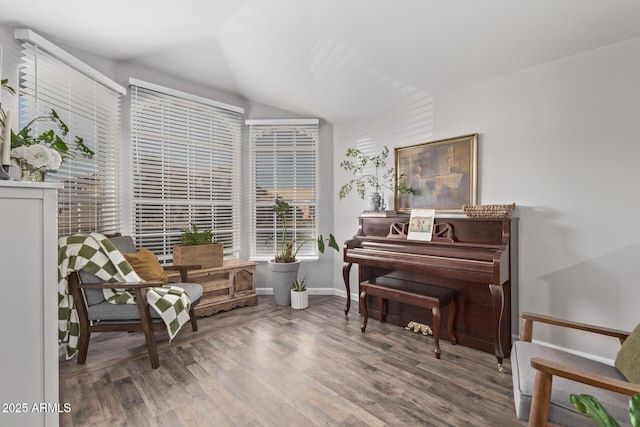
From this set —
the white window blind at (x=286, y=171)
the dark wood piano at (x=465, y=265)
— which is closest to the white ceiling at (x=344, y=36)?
the white window blind at (x=286, y=171)

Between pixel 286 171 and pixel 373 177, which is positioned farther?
pixel 286 171

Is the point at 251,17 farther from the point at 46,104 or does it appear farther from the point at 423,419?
the point at 423,419

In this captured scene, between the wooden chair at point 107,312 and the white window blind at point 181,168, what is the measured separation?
121 cm

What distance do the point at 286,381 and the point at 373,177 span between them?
8.24 ft

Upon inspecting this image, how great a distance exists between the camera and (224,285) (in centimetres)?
354

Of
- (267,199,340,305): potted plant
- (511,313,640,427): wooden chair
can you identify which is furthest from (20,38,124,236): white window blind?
(511,313,640,427): wooden chair

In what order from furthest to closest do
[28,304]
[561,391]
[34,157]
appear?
[34,157] → [561,391] → [28,304]

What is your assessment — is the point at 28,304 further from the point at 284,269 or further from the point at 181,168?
the point at 181,168

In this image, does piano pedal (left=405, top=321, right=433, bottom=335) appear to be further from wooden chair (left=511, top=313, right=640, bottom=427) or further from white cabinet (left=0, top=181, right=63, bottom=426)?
white cabinet (left=0, top=181, right=63, bottom=426)

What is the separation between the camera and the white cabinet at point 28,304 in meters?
1.11

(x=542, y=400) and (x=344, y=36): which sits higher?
(x=344, y=36)

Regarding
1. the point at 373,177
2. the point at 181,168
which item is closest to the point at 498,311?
the point at 373,177

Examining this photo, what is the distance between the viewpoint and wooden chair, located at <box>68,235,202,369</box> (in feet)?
7.36

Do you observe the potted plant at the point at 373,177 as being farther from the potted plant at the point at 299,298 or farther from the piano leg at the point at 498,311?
the piano leg at the point at 498,311
